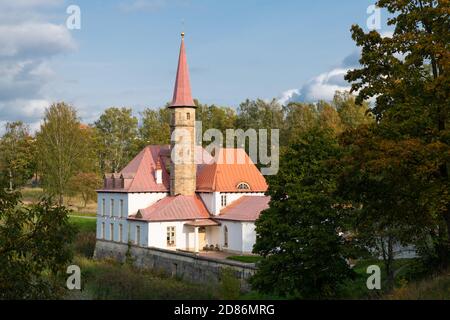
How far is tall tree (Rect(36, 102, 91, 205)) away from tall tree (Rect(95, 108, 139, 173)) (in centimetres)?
2045

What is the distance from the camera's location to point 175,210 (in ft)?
141

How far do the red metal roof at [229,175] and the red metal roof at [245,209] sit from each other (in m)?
1.40

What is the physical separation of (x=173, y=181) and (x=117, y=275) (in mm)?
14102

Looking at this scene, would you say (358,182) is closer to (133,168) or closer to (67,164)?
(133,168)

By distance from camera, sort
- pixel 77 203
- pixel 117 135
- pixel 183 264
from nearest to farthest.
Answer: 1. pixel 183 264
2. pixel 77 203
3. pixel 117 135

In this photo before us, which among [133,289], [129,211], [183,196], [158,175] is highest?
[158,175]

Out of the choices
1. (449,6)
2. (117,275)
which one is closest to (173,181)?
(117,275)

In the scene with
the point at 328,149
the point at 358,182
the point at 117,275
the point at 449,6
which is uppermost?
the point at 449,6

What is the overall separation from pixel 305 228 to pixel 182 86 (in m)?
26.0

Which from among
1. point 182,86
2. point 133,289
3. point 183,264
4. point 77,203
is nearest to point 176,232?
point 183,264

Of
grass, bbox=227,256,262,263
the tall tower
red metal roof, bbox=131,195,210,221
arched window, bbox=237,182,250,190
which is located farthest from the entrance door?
grass, bbox=227,256,262,263

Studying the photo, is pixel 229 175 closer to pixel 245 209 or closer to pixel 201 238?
pixel 245 209

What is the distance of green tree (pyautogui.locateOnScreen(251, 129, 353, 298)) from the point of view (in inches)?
843

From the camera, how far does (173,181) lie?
45.0 m
